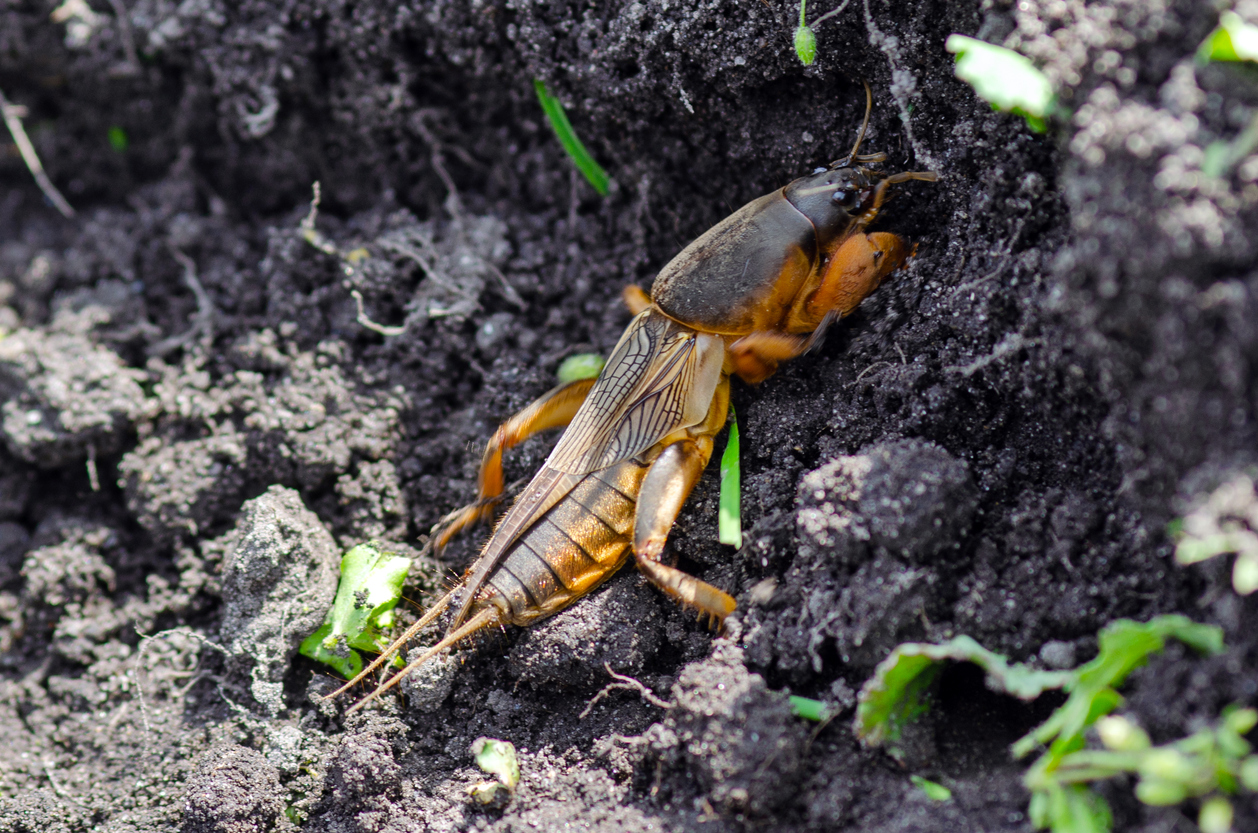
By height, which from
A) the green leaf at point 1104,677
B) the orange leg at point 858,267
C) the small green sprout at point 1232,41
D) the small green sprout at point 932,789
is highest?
the small green sprout at point 1232,41

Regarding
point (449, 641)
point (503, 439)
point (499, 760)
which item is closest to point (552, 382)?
point (503, 439)

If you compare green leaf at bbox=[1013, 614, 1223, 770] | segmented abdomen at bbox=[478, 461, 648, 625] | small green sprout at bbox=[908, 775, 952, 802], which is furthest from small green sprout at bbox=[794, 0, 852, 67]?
small green sprout at bbox=[908, 775, 952, 802]

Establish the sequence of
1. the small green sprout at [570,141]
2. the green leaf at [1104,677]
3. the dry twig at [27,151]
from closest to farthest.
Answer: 1. the green leaf at [1104,677]
2. the small green sprout at [570,141]
3. the dry twig at [27,151]

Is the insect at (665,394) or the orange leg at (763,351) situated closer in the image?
the insect at (665,394)

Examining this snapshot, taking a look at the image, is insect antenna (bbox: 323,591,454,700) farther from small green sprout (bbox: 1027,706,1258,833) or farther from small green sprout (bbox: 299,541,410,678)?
small green sprout (bbox: 1027,706,1258,833)

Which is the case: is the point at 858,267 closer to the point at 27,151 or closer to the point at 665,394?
the point at 665,394

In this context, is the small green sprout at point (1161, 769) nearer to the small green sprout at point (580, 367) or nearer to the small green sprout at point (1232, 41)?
the small green sprout at point (1232, 41)

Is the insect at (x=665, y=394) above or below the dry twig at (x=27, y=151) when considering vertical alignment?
below

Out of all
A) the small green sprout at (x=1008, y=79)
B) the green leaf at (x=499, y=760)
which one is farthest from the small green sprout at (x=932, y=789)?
the small green sprout at (x=1008, y=79)
